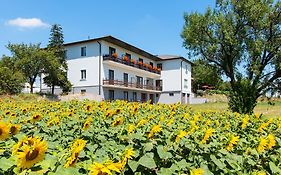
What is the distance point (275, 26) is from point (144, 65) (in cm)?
2213

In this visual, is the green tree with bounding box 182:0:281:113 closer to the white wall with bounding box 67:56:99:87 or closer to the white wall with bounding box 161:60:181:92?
the white wall with bounding box 67:56:99:87

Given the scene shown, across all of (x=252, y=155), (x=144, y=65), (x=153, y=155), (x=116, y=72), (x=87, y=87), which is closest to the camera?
(x=153, y=155)

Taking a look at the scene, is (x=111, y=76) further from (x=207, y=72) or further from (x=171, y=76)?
(x=207, y=72)

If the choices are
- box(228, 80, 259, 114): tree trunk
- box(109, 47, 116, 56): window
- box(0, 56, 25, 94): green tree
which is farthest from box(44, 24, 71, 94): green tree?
box(228, 80, 259, 114): tree trunk

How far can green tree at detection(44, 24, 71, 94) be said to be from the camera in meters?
30.8

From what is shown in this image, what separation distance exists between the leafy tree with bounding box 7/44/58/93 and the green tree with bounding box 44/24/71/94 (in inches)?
27.7

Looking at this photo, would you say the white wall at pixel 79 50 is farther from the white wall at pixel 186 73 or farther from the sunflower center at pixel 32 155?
the sunflower center at pixel 32 155

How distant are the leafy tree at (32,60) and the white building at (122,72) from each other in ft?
12.2

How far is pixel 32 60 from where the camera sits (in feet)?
101

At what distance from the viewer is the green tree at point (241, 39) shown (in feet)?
63.9

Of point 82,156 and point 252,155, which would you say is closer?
point 82,156

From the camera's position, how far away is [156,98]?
46781 millimetres

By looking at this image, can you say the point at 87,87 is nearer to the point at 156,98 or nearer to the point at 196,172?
the point at 156,98

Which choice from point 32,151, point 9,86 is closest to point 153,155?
point 32,151
